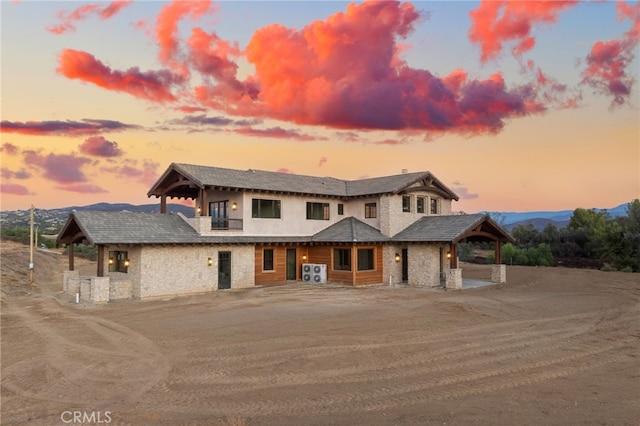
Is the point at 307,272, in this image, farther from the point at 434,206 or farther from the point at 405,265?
the point at 434,206

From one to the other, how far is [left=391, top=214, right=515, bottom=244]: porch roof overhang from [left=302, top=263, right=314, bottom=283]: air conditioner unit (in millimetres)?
5730

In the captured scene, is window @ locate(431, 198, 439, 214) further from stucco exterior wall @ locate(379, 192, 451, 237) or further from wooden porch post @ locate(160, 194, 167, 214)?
wooden porch post @ locate(160, 194, 167, 214)

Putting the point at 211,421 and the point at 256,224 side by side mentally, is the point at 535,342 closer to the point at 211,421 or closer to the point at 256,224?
the point at 211,421

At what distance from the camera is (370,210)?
31438 millimetres

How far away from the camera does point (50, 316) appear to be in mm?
18500

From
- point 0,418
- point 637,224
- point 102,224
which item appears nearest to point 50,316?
point 102,224

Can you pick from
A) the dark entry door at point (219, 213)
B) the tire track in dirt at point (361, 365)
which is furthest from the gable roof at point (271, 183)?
the tire track in dirt at point (361, 365)

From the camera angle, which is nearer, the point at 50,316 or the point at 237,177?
the point at 50,316

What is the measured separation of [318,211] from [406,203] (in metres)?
6.19

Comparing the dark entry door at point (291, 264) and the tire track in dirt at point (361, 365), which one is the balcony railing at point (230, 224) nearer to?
the dark entry door at point (291, 264)

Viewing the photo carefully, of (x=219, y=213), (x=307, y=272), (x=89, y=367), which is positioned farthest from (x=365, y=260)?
(x=89, y=367)

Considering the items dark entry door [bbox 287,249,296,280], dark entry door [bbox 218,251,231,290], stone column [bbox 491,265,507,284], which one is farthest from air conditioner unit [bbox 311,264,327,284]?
stone column [bbox 491,265,507,284]

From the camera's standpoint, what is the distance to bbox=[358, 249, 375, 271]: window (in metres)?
28.4

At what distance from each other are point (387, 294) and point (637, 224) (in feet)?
93.5
